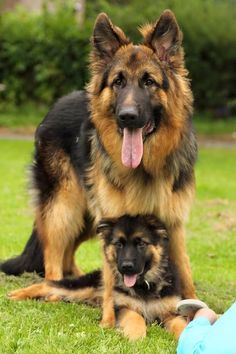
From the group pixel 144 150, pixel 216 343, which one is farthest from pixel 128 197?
pixel 216 343

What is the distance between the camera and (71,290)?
21.6ft

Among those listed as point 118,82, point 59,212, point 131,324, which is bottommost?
point 131,324

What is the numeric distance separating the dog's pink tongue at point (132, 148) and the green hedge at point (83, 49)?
760 inches

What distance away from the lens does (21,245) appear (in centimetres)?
941

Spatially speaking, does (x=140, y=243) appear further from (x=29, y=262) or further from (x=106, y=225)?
(x=29, y=262)

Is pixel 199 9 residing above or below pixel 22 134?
above

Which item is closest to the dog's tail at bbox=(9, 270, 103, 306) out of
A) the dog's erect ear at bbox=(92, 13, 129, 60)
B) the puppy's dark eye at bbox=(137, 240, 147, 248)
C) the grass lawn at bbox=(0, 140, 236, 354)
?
the grass lawn at bbox=(0, 140, 236, 354)

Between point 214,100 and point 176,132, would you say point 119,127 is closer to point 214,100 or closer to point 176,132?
point 176,132

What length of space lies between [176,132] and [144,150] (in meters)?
0.31

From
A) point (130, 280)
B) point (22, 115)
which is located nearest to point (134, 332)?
point (130, 280)

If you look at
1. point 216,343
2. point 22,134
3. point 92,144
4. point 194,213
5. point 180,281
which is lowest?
point 22,134

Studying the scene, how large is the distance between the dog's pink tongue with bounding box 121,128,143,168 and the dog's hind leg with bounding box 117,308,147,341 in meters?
1.24

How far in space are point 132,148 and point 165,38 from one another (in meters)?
0.97

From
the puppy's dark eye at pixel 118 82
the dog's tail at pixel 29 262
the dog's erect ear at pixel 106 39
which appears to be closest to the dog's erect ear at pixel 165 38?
the dog's erect ear at pixel 106 39
